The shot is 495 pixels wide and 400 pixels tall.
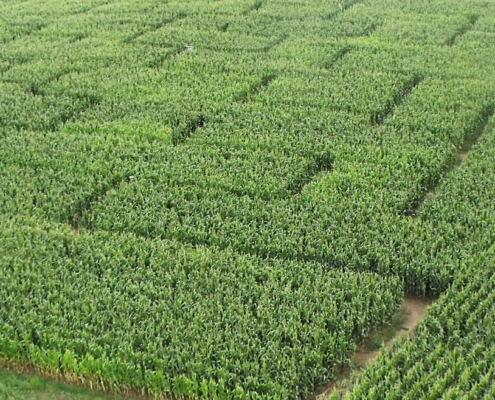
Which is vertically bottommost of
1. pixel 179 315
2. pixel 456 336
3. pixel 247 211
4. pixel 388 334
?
pixel 388 334

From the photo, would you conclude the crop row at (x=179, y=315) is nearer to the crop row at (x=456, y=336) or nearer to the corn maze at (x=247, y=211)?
the corn maze at (x=247, y=211)

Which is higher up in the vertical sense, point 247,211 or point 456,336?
point 456,336

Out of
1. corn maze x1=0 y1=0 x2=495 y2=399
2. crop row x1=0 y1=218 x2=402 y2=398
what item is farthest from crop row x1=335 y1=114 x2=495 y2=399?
crop row x1=0 y1=218 x2=402 y2=398

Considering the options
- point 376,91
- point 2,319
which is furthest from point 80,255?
point 376,91

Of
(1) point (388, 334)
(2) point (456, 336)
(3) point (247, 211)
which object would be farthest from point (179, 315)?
(2) point (456, 336)

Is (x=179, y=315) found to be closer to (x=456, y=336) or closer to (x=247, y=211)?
(x=247, y=211)

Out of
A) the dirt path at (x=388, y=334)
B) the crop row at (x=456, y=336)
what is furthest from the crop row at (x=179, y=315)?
the crop row at (x=456, y=336)

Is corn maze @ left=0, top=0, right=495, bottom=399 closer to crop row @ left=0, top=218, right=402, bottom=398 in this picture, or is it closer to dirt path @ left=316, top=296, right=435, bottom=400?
crop row @ left=0, top=218, right=402, bottom=398
